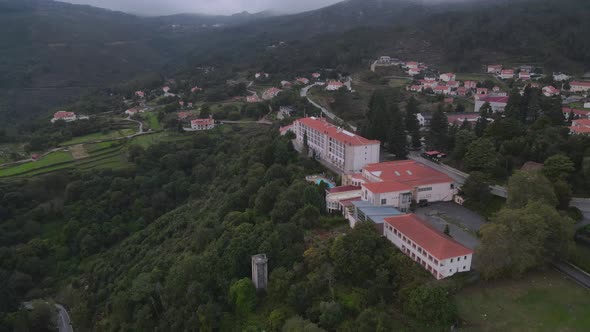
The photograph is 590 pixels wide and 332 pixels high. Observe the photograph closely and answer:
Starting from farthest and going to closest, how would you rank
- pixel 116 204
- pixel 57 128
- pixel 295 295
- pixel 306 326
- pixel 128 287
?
pixel 57 128, pixel 116 204, pixel 128 287, pixel 295 295, pixel 306 326

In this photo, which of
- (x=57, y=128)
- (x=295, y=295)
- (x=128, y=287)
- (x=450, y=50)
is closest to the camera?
(x=295, y=295)

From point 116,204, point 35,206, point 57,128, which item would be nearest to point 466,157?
point 116,204

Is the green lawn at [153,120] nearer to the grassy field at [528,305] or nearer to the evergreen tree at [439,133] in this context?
the evergreen tree at [439,133]

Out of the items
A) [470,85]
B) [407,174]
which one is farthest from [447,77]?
[407,174]

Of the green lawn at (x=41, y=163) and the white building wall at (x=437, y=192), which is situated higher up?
the white building wall at (x=437, y=192)

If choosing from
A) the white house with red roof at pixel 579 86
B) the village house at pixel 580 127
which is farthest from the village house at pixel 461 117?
the white house with red roof at pixel 579 86

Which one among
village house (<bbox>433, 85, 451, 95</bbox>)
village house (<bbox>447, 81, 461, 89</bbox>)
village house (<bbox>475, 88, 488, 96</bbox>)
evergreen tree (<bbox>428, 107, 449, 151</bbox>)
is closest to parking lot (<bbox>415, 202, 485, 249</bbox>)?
evergreen tree (<bbox>428, 107, 449, 151</bbox>)

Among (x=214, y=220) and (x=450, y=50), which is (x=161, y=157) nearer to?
(x=214, y=220)
